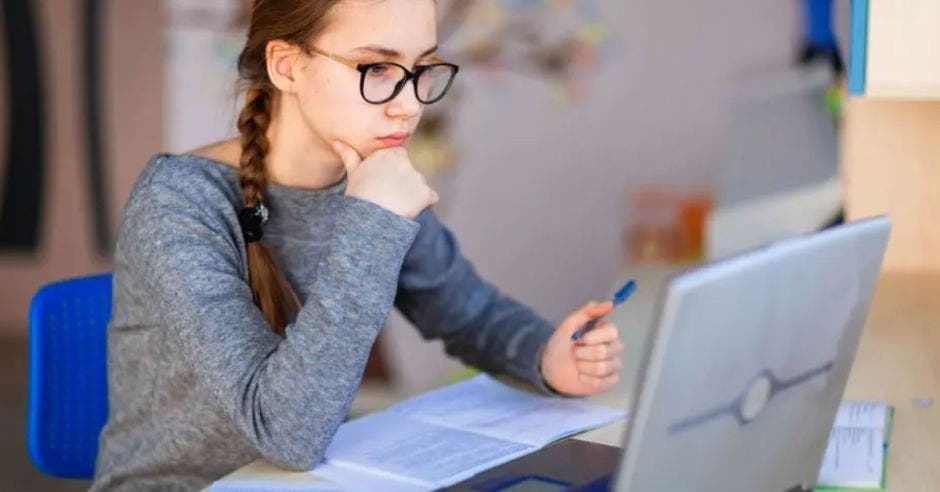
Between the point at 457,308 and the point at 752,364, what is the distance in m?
0.78

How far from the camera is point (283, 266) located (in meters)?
1.72

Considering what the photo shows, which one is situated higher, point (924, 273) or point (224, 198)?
point (224, 198)

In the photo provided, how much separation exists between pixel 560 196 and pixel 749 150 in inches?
30.9

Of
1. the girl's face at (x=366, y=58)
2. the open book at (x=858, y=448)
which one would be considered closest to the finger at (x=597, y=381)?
the open book at (x=858, y=448)

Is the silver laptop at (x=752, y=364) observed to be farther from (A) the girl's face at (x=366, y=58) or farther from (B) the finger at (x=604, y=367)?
(A) the girl's face at (x=366, y=58)

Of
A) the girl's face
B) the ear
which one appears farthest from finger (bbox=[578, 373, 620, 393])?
the ear

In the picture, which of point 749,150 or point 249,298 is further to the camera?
point 749,150

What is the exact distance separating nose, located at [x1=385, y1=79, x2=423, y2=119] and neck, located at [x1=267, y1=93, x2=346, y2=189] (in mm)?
126

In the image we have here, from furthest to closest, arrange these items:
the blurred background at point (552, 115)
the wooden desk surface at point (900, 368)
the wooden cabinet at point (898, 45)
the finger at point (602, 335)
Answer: the blurred background at point (552, 115) → the wooden cabinet at point (898, 45) → the finger at point (602, 335) → the wooden desk surface at point (900, 368)

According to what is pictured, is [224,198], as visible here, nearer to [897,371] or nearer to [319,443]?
[319,443]

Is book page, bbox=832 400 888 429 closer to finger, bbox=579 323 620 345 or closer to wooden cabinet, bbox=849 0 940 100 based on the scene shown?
finger, bbox=579 323 620 345

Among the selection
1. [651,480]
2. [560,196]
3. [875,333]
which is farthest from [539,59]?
[651,480]

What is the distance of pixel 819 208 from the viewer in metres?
2.74

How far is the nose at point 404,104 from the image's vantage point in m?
1.55
